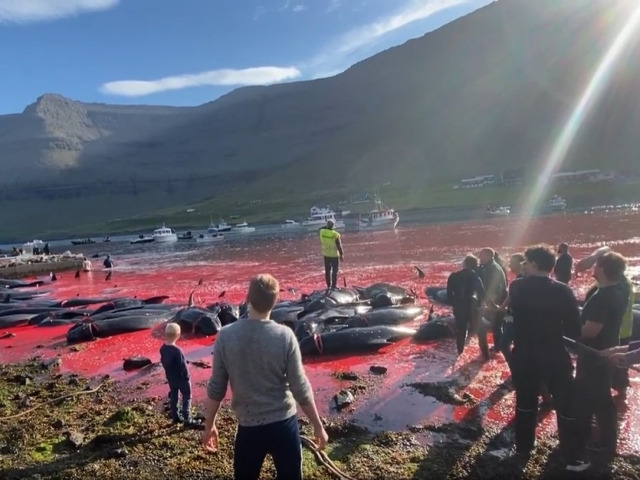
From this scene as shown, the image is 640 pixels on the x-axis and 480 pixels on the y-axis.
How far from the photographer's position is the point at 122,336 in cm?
1472

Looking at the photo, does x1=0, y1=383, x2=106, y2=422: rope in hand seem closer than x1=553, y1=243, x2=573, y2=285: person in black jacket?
Yes

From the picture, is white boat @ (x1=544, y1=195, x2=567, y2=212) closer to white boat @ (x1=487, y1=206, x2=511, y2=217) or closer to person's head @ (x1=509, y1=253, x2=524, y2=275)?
white boat @ (x1=487, y1=206, x2=511, y2=217)

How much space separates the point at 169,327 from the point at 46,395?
3.81 metres

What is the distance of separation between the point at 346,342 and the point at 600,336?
6426 millimetres

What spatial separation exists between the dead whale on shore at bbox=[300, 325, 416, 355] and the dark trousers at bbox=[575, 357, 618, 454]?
19.8 ft

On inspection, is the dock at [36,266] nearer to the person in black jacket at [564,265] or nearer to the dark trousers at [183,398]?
the dark trousers at [183,398]

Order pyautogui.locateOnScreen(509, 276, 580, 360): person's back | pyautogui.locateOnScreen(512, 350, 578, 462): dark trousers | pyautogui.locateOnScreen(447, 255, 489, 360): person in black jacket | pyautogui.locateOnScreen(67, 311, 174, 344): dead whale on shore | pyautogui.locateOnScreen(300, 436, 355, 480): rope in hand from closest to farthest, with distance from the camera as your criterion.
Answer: pyautogui.locateOnScreen(509, 276, 580, 360): person's back
pyautogui.locateOnScreen(512, 350, 578, 462): dark trousers
pyautogui.locateOnScreen(300, 436, 355, 480): rope in hand
pyautogui.locateOnScreen(447, 255, 489, 360): person in black jacket
pyautogui.locateOnScreen(67, 311, 174, 344): dead whale on shore

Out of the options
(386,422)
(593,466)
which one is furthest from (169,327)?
(593,466)

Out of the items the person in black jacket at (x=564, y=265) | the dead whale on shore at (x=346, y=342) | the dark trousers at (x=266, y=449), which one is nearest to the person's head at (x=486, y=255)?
the dead whale on shore at (x=346, y=342)

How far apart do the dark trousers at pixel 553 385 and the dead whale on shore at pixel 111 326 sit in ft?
39.4

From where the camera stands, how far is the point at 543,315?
5465mm

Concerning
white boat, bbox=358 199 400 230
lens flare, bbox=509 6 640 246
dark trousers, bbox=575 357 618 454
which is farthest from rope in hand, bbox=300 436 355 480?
lens flare, bbox=509 6 640 246

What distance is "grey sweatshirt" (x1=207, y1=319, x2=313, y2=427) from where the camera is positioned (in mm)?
3971

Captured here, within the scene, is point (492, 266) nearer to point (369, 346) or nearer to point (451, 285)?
point (451, 285)
